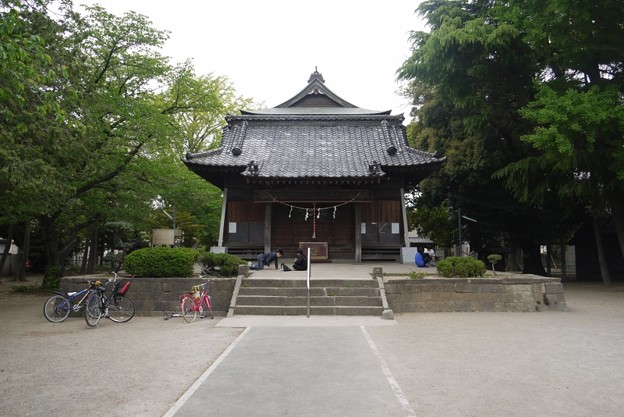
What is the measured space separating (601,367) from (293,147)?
54.1 ft

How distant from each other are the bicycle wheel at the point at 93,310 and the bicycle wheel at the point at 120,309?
2.08 ft

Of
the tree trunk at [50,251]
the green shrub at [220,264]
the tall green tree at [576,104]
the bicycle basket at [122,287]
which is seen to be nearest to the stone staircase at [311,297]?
the green shrub at [220,264]

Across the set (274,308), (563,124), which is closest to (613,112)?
(563,124)

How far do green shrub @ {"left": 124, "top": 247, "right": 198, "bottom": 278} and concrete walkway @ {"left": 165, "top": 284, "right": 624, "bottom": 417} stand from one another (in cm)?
321

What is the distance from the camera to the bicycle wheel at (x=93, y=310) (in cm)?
1031

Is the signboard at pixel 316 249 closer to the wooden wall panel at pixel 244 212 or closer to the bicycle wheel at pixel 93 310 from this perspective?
the wooden wall panel at pixel 244 212

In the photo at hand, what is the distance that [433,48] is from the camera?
19500 millimetres

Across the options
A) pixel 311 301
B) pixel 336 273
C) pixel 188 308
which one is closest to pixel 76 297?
pixel 188 308

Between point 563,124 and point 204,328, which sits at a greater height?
point 563,124

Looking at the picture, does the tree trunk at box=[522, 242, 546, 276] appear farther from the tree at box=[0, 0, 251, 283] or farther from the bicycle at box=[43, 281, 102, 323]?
the bicycle at box=[43, 281, 102, 323]

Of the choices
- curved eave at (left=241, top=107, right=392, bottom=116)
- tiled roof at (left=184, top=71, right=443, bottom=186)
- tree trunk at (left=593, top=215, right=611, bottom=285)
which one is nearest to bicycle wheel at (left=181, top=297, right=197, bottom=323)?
tiled roof at (left=184, top=71, right=443, bottom=186)

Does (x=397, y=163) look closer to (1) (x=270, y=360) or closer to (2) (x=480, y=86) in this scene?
(2) (x=480, y=86)

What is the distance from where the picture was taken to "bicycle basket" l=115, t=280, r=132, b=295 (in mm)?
11330

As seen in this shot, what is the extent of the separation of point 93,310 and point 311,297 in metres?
5.46
